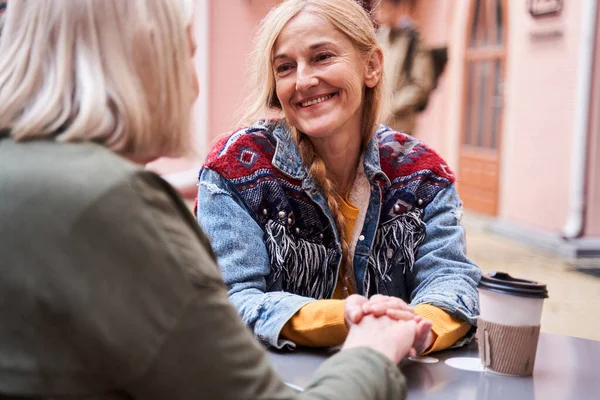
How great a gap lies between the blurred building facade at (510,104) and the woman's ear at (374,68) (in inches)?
140

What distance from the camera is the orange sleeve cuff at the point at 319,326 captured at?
1.43 m

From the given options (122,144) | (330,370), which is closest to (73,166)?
(122,144)

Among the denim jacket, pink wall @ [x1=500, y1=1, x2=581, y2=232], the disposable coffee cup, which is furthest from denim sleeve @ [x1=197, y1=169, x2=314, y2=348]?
pink wall @ [x1=500, y1=1, x2=581, y2=232]

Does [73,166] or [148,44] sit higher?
[148,44]

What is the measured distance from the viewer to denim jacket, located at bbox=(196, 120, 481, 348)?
1680 mm

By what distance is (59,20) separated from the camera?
93 centimetres

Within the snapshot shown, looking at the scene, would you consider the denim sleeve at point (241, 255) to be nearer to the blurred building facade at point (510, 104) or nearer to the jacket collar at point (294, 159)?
the jacket collar at point (294, 159)

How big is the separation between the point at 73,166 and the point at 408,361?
2.62 feet

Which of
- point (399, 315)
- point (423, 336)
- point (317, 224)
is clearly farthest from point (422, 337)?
point (317, 224)

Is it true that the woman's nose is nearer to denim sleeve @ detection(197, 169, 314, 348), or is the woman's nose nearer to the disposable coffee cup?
denim sleeve @ detection(197, 169, 314, 348)

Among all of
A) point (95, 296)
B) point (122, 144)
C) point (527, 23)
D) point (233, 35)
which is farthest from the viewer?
point (233, 35)

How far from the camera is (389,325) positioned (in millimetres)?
1234

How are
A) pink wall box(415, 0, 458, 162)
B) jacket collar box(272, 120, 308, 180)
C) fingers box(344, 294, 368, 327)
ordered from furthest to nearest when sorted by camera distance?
pink wall box(415, 0, 458, 162), jacket collar box(272, 120, 308, 180), fingers box(344, 294, 368, 327)

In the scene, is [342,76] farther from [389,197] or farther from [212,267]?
[212,267]
